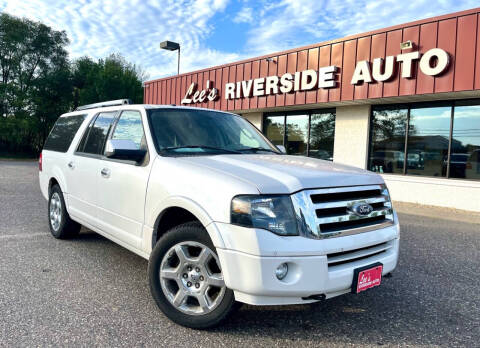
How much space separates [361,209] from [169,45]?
63.4 ft

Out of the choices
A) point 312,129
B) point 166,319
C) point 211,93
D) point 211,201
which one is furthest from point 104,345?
point 211,93

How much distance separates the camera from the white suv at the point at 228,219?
2.53 meters

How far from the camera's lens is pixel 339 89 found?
1103cm

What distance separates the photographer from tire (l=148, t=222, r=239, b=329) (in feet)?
9.08

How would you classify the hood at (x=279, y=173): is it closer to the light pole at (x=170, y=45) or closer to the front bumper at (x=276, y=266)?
the front bumper at (x=276, y=266)

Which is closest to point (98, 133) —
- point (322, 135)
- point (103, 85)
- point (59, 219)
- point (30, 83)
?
point (59, 219)

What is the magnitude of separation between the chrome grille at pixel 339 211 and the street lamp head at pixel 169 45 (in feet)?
61.8

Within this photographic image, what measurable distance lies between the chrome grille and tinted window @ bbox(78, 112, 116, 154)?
2.68 meters

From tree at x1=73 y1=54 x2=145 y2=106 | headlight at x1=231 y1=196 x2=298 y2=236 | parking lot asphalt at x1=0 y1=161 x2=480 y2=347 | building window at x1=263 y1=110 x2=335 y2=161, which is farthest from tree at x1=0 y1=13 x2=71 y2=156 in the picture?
headlight at x1=231 y1=196 x2=298 y2=236

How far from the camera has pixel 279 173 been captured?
281 cm

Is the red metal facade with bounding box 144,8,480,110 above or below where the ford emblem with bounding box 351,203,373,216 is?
above

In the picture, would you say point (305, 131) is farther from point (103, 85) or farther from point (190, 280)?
point (103, 85)

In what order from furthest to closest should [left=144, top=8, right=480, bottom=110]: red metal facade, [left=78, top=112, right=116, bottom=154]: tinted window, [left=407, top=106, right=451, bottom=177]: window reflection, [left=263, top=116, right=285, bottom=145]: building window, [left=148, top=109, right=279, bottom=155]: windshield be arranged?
[left=263, top=116, right=285, bottom=145]: building window < [left=407, top=106, right=451, bottom=177]: window reflection < [left=144, top=8, right=480, bottom=110]: red metal facade < [left=78, top=112, right=116, bottom=154]: tinted window < [left=148, top=109, right=279, bottom=155]: windshield

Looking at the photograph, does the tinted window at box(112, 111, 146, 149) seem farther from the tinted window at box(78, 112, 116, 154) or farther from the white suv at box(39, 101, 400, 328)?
the tinted window at box(78, 112, 116, 154)
